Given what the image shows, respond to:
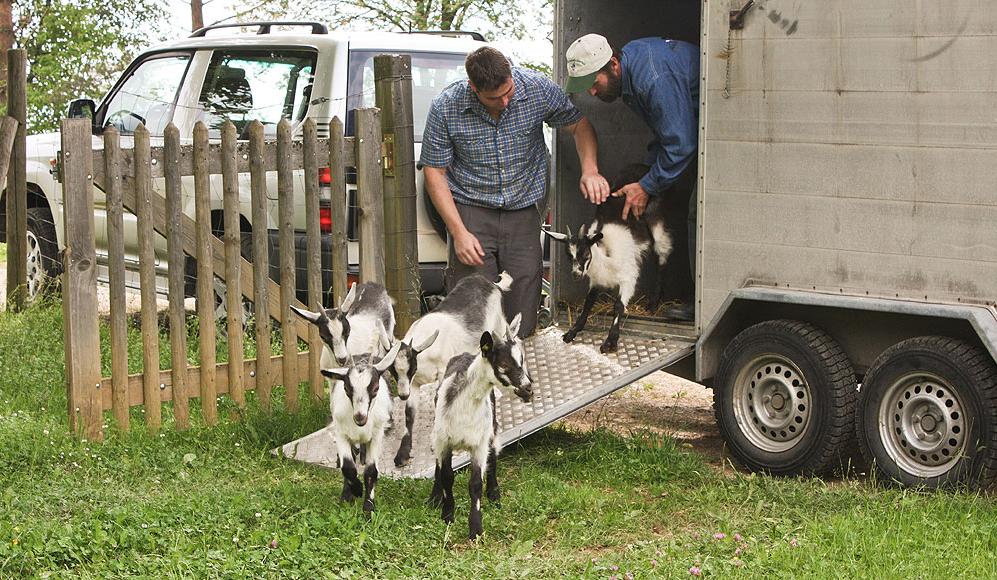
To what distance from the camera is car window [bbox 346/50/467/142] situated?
8680 millimetres

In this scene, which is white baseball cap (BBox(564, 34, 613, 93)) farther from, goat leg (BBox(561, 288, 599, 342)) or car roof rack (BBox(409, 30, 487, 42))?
car roof rack (BBox(409, 30, 487, 42))

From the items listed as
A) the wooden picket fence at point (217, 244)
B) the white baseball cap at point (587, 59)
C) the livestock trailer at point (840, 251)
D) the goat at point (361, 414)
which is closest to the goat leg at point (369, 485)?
the goat at point (361, 414)

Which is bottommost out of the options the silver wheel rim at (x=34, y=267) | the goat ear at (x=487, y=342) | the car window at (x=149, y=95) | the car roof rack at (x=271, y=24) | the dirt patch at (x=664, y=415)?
the dirt patch at (x=664, y=415)

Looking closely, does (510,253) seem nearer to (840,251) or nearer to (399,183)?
(399,183)

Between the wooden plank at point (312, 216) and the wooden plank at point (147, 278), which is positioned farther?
the wooden plank at point (312, 216)

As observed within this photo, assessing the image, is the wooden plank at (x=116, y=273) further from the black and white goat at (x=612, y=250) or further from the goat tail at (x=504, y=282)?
the black and white goat at (x=612, y=250)

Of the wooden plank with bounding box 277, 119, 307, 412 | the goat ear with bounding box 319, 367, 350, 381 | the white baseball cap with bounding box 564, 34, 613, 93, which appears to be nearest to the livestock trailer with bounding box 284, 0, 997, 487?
the white baseball cap with bounding box 564, 34, 613, 93

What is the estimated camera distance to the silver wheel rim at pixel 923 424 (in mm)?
6120

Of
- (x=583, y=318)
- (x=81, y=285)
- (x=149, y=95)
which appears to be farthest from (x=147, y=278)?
(x=149, y=95)

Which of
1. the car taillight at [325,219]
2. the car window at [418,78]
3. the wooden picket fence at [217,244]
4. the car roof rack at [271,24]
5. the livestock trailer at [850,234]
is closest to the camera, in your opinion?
the livestock trailer at [850,234]

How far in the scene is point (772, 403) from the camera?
6934 mm

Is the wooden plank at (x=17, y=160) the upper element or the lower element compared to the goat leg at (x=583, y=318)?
upper

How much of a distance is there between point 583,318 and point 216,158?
2.41 metres

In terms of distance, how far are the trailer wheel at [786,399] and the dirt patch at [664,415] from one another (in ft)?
1.14
